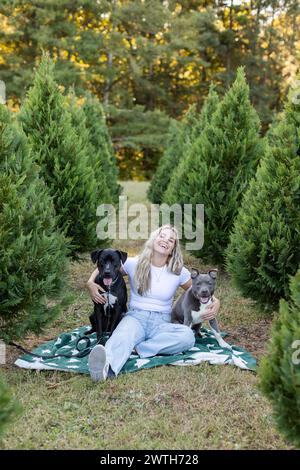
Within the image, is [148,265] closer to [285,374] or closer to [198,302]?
[198,302]

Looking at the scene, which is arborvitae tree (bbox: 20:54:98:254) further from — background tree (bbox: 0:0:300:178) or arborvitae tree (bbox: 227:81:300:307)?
background tree (bbox: 0:0:300:178)

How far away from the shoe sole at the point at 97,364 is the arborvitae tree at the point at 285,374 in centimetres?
190

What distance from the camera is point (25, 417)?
4371 millimetres

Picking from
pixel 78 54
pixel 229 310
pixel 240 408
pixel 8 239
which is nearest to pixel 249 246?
pixel 229 310

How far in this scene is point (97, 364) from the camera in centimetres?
500

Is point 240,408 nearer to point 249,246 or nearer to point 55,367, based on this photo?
point 55,367

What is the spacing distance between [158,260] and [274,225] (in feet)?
4.75

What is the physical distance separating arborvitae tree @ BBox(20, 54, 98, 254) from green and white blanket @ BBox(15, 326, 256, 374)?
2.59 meters

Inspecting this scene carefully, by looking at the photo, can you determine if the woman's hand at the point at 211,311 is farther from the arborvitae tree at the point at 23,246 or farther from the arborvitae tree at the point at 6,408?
the arborvitae tree at the point at 6,408

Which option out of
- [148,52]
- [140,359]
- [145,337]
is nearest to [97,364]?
[140,359]

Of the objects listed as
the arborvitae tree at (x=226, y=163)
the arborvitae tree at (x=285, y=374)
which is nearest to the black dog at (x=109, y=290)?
the arborvitae tree at (x=285, y=374)

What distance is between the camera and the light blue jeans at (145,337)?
5.40m

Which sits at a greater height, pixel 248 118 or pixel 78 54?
pixel 78 54

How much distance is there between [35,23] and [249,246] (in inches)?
1005
